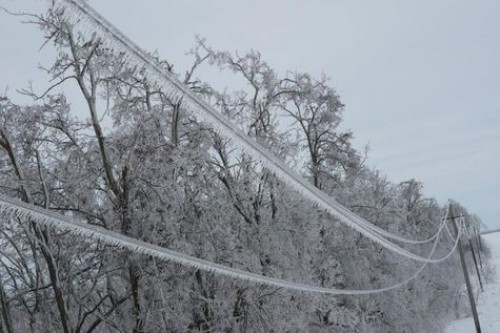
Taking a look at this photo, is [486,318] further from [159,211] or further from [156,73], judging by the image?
[156,73]

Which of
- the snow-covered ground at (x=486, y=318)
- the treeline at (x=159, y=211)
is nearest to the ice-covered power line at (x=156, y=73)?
the treeline at (x=159, y=211)

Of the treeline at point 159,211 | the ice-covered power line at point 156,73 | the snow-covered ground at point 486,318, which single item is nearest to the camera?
the ice-covered power line at point 156,73

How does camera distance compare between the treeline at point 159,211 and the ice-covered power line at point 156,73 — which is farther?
the treeline at point 159,211

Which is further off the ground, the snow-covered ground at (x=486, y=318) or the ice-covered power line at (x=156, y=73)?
the ice-covered power line at (x=156, y=73)

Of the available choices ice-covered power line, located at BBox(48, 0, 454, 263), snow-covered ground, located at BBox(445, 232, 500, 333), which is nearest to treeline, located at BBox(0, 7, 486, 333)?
ice-covered power line, located at BBox(48, 0, 454, 263)

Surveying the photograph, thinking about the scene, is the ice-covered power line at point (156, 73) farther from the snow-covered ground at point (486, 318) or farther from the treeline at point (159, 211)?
the snow-covered ground at point (486, 318)

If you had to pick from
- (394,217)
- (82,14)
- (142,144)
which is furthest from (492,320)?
(82,14)

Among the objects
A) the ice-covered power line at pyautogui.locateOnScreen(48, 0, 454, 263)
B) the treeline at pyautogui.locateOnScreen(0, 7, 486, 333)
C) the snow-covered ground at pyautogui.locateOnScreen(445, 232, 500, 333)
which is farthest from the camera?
the snow-covered ground at pyautogui.locateOnScreen(445, 232, 500, 333)

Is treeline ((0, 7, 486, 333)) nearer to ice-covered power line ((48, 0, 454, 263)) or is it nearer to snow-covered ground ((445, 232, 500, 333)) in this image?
ice-covered power line ((48, 0, 454, 263))

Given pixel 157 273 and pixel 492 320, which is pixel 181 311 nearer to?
pixel 157 273

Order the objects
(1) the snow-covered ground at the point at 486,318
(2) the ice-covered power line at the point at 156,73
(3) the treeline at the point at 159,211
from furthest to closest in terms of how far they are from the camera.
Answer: (1) the snow-covered ground at the point at 486,318 → (3) the treeline at the point at 159,211 → (2) the ice-covered power line at the point at 156,73

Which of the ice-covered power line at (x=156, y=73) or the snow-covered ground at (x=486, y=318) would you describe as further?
the snow-covered ground at (x=486, y=318)

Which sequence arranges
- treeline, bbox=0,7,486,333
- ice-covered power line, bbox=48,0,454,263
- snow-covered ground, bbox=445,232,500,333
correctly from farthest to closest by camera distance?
snow-covered ground, bbox=445,232,500,333
treeline, bbox=0,7,486,333
ice-covered power line, bbox=48,0,454,263

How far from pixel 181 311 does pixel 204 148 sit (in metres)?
3.61
